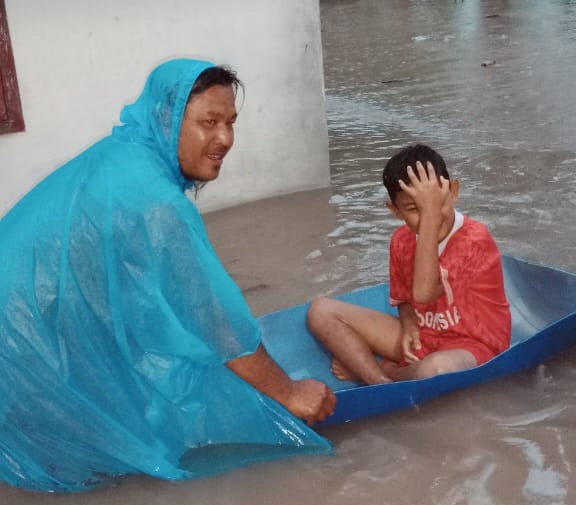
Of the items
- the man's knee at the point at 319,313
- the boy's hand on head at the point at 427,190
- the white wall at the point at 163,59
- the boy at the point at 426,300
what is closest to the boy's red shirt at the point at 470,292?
the boy at the point at 426,300

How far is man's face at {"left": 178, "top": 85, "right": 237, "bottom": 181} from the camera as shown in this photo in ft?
8.73

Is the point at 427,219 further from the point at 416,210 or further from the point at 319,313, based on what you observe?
the point at 319,313

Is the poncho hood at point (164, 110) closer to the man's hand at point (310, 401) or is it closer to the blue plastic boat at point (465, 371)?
the man's hand at point (310, 401)

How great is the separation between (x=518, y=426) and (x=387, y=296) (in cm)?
103

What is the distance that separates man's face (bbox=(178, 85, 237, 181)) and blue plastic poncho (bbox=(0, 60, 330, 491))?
4 cm

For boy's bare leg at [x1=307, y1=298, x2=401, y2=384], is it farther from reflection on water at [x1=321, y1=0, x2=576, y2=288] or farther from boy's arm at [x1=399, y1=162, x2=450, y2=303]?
reflection on water at [x1=321, y1=0, x2=576, y2=288]

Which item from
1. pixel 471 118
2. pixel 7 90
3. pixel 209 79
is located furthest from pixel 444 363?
pixel 471 118

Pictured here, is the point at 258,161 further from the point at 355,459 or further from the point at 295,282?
the point at 355,459

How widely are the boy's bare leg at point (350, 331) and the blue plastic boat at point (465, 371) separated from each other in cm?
13

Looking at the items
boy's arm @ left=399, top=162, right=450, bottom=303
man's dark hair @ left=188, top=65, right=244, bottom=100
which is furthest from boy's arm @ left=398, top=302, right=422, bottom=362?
man's dark hair @ left=188, top=65, right=244, bottom=100

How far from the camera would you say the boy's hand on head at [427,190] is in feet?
10.3

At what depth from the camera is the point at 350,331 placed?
12.0ft

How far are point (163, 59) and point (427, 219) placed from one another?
9.39 ft

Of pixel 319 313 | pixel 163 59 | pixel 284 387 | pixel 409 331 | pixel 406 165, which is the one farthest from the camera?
pixel 163 59
